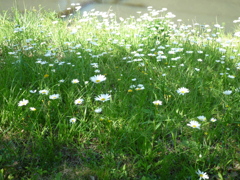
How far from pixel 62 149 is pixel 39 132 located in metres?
0.19

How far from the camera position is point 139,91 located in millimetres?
2334

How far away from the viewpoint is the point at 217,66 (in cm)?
315

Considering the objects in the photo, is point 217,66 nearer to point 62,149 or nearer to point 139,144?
point 139,144

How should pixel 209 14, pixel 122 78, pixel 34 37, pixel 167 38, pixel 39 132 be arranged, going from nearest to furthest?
1. pixel 39 132
2. pixel 122 78
3. pixel 34 37
4. pixel 167 38
5. pixel 209 14

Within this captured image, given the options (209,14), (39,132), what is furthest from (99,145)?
(209,14)

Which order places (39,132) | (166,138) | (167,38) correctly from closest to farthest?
1. (39,132)
2. (166,138)
3. (167,38)

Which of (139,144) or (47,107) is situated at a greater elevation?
(47,107)

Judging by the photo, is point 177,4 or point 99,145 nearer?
point 99,145

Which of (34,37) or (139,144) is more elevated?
(34,37)

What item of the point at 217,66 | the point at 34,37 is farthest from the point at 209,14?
the point at 34,37

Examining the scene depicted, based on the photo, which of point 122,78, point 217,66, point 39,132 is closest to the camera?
point 39,132

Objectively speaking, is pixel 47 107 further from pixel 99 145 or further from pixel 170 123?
pixel 170 123

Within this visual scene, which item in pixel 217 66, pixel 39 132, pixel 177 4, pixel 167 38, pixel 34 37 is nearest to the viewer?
pixel 39 132

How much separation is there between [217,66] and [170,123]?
1.55 meters
